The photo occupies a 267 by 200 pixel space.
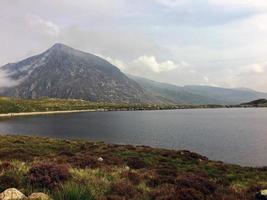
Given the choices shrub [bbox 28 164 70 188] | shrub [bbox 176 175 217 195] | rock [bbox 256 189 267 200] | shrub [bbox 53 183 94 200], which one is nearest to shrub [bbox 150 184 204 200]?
shrub [bbox 176 175 217 195]

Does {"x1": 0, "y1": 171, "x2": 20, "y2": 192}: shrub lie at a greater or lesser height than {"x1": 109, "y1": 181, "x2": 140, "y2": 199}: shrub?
greater

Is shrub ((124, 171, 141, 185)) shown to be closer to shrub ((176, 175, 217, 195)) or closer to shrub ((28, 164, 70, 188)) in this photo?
shrub ((176, 175, 217, 195))

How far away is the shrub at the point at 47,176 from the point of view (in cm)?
1520

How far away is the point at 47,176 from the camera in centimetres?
1555

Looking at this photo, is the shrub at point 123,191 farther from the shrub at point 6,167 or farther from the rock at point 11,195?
the shrub at point 6,167

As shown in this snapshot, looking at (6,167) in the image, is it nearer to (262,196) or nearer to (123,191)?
(123,191)

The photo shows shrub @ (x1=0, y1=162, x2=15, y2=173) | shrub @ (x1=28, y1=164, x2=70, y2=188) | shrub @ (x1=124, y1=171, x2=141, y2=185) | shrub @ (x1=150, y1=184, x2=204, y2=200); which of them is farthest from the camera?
shrub @ (x1=0, y1=162, x2=15, y2=173)

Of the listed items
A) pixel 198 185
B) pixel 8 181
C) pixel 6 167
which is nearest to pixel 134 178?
pixel 198 185

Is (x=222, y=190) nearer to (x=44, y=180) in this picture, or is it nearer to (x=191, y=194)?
(x=191, y=194)

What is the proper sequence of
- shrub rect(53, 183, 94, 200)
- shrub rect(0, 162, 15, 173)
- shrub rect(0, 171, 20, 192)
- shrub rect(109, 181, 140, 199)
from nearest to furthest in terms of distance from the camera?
shrub rect(53, 183, 94, 200) → shrub rect(109, 181, 140, 199) → shrub rect(0, 171, 20, 192) → shrub rect(0, 162, 15, 173)

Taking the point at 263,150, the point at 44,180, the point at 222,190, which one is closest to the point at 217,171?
the point at 222,190

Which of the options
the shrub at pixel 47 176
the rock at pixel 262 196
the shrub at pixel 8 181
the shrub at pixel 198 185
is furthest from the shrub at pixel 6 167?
the rock at pixel 262 196

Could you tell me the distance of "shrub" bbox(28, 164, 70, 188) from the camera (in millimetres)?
15203

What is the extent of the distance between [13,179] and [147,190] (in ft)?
20.9
